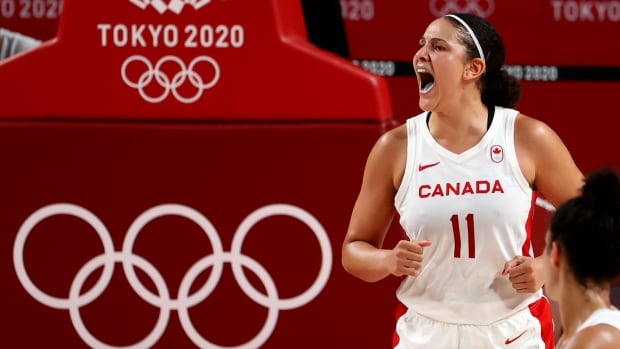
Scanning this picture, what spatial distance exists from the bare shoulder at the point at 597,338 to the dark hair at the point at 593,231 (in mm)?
106

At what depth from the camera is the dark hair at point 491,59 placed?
11.0 ft

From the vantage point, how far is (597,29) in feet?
22.0

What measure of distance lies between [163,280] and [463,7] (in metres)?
3.28

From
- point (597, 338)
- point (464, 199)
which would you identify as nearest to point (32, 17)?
point (464, 199)

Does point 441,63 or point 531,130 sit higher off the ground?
point 441,63

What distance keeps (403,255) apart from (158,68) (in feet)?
4.42

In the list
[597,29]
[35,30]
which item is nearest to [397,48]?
[597,29]

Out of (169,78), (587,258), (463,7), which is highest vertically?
(169,78)

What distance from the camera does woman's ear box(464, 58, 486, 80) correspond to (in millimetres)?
3350

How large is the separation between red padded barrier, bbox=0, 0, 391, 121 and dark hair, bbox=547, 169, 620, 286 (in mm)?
1647

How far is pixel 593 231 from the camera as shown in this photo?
2363mm

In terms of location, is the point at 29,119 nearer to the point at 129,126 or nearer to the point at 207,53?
the point at 129,126

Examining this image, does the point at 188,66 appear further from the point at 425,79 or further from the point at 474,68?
the point at 474,68

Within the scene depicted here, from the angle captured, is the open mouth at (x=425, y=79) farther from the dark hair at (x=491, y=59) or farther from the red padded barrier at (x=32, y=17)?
the red padded barrier at (x=32, y=17)
